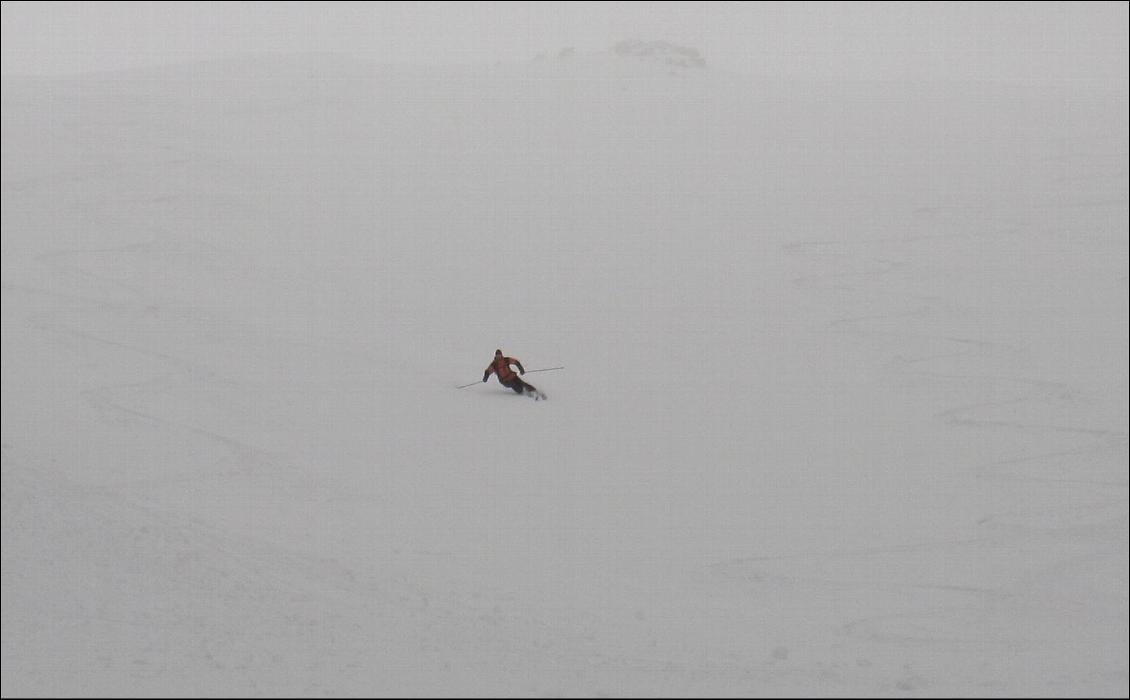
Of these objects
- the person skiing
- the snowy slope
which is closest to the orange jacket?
the person skiing

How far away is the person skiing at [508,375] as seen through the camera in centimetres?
1481

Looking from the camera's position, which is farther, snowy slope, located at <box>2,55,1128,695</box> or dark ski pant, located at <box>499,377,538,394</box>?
dark ski pant, located at <box>499,377,538,394</box>

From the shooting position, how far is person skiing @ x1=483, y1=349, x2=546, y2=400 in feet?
48.6

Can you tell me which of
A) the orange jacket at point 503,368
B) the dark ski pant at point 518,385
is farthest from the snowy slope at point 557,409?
the orange jacket at point 503,368

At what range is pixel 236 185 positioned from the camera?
2472cm

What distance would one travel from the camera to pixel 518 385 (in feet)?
48.9

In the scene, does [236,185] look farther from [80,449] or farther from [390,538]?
[390,538]

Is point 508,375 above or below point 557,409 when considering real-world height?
above

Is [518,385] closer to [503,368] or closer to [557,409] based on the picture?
[503,368]

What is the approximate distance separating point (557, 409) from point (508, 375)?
732mm

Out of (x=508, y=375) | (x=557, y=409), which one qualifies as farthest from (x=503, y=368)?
(x=557, y=409)

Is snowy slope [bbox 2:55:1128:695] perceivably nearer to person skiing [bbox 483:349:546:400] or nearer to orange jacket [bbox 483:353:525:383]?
person skiing [bbox 483:349:546:400]

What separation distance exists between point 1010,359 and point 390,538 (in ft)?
30.3

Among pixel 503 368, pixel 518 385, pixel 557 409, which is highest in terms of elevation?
pixel 503 368
